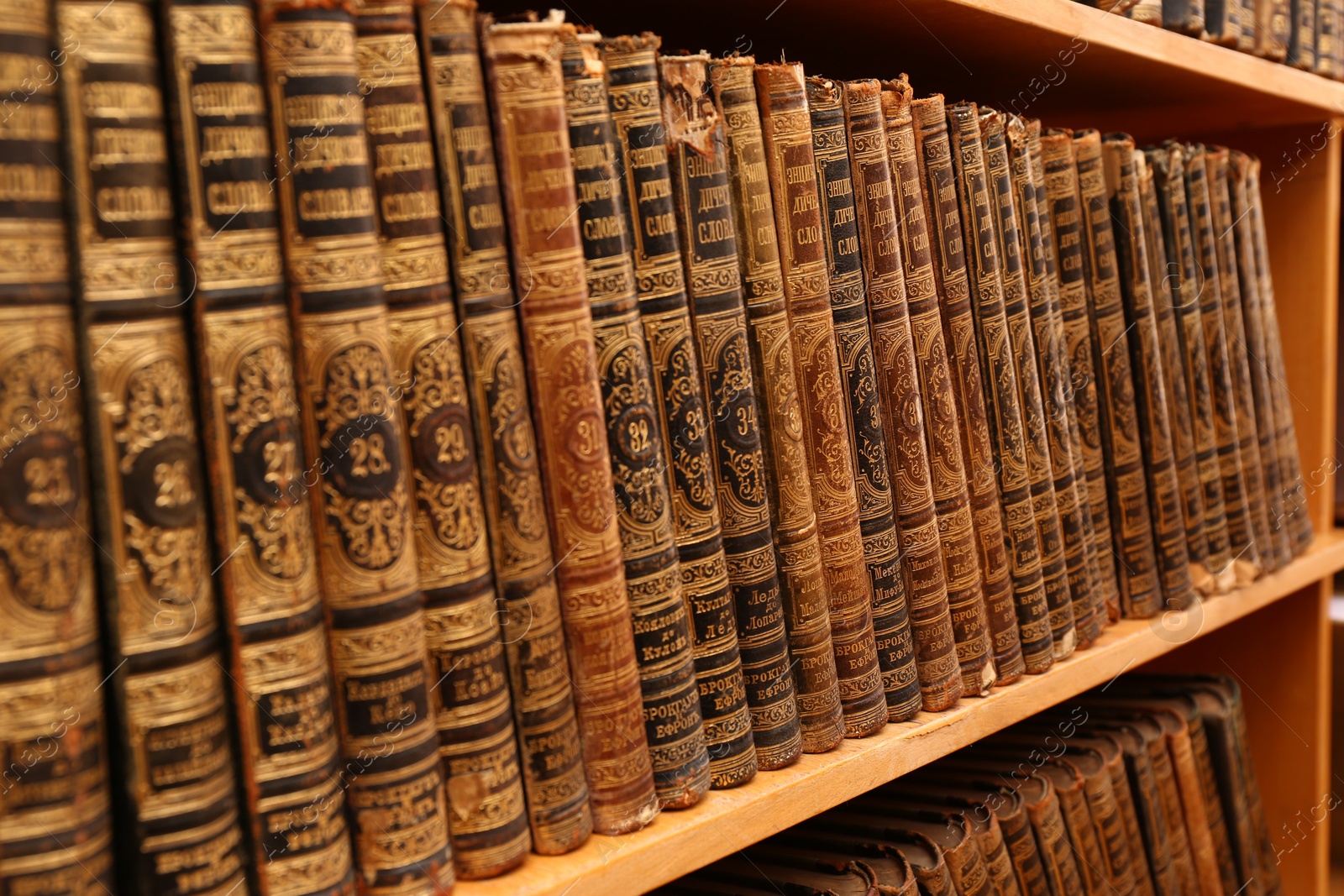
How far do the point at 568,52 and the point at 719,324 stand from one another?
0.55 ft

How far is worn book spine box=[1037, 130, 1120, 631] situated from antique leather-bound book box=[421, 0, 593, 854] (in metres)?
0.51

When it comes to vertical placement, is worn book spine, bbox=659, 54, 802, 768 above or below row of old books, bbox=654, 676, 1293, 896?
above

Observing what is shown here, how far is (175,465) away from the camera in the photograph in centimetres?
43

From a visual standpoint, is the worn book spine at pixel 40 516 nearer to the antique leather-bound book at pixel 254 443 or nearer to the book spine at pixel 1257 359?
the antique leather-bound book at pixel 254 443

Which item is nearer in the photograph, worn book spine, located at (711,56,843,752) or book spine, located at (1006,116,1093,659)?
worn book spine, located at (711,56,843,752)

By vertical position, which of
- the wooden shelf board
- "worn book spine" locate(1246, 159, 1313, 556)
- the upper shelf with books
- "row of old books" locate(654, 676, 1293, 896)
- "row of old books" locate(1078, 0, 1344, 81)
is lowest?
"row of old books" locate(654, 676, 1293, 896)

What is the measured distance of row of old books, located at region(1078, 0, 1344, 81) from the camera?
0.93 meters

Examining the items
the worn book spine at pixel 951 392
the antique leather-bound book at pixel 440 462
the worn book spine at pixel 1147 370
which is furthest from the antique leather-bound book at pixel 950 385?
the antique leather-bound book at pixel 440 462

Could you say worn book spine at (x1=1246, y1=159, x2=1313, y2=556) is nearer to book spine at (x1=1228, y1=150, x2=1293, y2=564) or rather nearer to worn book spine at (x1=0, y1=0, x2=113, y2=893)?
book spine at (x1=1228, y1=150, x2=1293, y2=564)

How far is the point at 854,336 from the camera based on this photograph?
688 millimetres

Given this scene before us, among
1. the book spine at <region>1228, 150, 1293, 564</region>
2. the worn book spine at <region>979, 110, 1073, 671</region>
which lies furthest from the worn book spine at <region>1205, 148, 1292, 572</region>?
the worn book spine at <region>979, 110, 1073, 671</region>

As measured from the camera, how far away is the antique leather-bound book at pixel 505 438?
1.65ft

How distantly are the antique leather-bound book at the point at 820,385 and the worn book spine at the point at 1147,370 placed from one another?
39 cm

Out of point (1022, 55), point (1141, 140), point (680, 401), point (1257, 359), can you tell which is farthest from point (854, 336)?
point (1141, 140)
